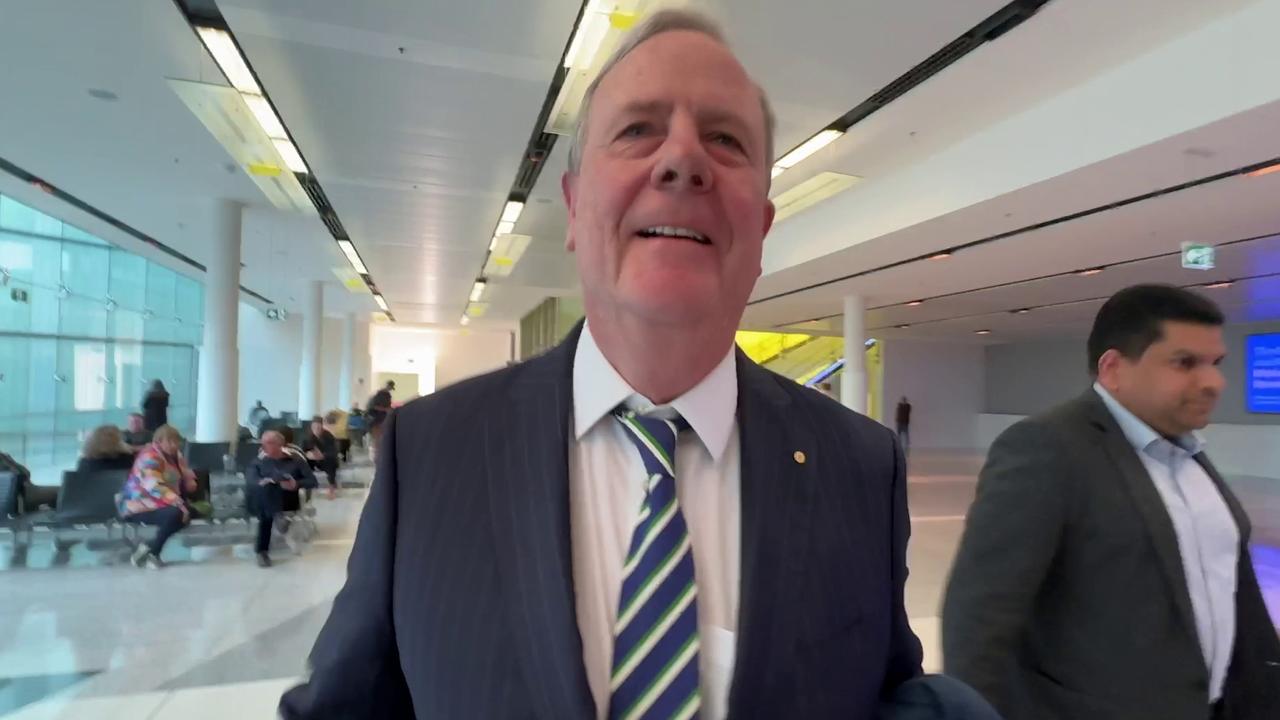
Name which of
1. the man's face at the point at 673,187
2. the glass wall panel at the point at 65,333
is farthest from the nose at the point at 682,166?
the glass wall panel at the point at 65,333

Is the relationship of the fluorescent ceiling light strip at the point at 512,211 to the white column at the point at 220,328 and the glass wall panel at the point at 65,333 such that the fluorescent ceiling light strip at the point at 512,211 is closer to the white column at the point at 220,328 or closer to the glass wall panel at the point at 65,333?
the white column at the point at 220,328

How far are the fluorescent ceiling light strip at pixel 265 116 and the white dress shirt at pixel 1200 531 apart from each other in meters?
7.37

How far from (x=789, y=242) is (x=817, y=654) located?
11.3 m

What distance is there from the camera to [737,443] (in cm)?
101

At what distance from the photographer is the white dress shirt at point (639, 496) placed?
878 mm

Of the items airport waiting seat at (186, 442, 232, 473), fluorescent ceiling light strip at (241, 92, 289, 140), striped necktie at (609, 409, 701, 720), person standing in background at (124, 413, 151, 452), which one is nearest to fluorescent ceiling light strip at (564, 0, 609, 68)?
fluorescent ceiling light strip at (241, 92, 289, 140)

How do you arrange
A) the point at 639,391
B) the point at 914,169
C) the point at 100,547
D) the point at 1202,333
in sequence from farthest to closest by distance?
the point at 914,169 < the point at 100,547 < the point at 1202,333 < the point at 639,391

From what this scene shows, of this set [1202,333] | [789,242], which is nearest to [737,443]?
[1202,333]

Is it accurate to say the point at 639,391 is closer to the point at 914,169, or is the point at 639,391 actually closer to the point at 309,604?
the point at 309,604

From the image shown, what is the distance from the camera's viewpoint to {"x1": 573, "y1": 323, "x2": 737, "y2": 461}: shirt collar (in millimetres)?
975

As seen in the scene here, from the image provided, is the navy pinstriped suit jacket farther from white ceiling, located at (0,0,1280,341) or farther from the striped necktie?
white ceiling, located at (0,0,1280,341)

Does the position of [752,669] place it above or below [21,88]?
below

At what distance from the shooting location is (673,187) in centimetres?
91

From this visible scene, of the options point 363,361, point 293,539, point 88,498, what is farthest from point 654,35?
point 363,361
